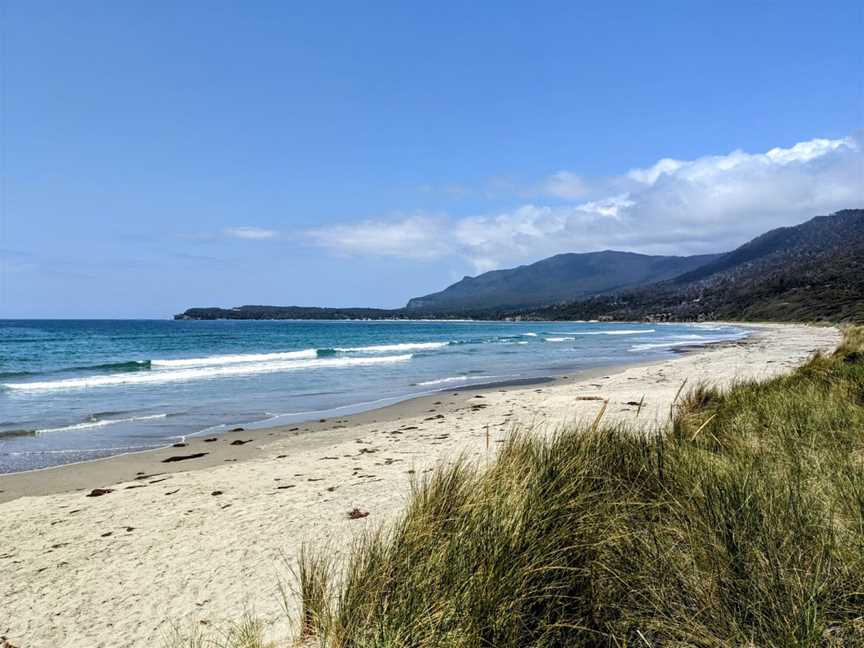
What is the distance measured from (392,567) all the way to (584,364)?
26841mm

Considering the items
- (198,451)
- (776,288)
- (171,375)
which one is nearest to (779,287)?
(776,288)

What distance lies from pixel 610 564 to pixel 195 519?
16.6 feet

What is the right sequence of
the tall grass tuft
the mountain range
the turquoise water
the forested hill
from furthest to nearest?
the mountain range, the forested hill, the turquoise water, the tall grass tuft

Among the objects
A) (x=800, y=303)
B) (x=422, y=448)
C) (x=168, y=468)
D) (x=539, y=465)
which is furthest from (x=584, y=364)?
(x=800, y=303)

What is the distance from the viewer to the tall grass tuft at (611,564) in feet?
7.46

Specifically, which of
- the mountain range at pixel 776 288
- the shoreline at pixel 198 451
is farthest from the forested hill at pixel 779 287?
the shoreline at pixel 198 451

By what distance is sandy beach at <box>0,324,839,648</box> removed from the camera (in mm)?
4035

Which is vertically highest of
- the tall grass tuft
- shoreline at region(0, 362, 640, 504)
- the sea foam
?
the tall grass tuft

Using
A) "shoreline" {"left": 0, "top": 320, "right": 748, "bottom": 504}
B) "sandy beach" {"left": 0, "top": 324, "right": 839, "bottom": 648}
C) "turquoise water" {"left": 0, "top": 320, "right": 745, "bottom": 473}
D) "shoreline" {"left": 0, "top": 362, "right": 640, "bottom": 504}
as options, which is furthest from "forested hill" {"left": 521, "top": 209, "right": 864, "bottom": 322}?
"sandy beach" {"left": 0, "top": 324, "right": 839, "bottom": 648}

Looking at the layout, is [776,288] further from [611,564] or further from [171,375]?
[611,564]

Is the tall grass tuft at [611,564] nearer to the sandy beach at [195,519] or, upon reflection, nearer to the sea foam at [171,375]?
the sandy beach at [195,519]

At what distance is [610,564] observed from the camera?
2.79 metres

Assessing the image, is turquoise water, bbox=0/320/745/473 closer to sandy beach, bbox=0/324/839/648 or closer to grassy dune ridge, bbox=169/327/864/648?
sandy beach, bbox=0/324/839/648

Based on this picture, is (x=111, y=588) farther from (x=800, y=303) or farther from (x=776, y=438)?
(x=800, y=303)
